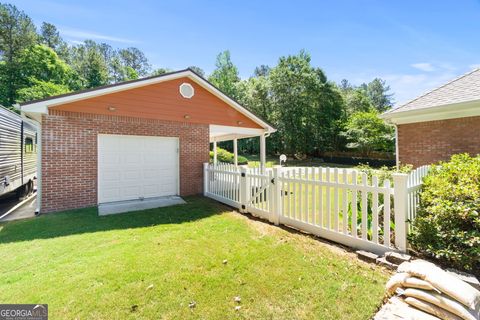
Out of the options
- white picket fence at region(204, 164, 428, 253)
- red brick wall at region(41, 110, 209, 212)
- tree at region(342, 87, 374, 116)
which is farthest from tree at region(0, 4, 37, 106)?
tree at region(342, 87, 374, 116)

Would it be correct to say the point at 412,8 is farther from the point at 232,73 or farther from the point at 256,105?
the point at 232,73

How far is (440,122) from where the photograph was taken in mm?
6891

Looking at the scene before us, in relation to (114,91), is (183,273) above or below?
below

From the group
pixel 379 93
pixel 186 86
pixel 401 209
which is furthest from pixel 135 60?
pixel 379 93

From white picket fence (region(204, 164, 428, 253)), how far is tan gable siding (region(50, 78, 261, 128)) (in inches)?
119

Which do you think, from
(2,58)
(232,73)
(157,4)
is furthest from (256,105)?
(2,58)

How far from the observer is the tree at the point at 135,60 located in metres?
45.7

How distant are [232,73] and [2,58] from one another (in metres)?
31.1

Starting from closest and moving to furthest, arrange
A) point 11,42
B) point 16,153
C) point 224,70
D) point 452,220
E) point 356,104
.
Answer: point 452,220 → point 16,153 → point 11,42 → point 356,104 → point 224,70

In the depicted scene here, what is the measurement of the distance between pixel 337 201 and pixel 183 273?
8.95 ft

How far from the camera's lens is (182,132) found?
854 cm

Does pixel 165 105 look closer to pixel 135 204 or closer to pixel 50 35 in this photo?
pixel 135 204

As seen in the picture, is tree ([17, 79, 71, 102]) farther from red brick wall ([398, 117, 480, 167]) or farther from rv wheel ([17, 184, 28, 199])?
red brick wall ([398, 117, 480, 167])

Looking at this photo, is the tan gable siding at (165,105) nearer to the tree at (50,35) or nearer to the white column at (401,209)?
the white column at (401,209)
